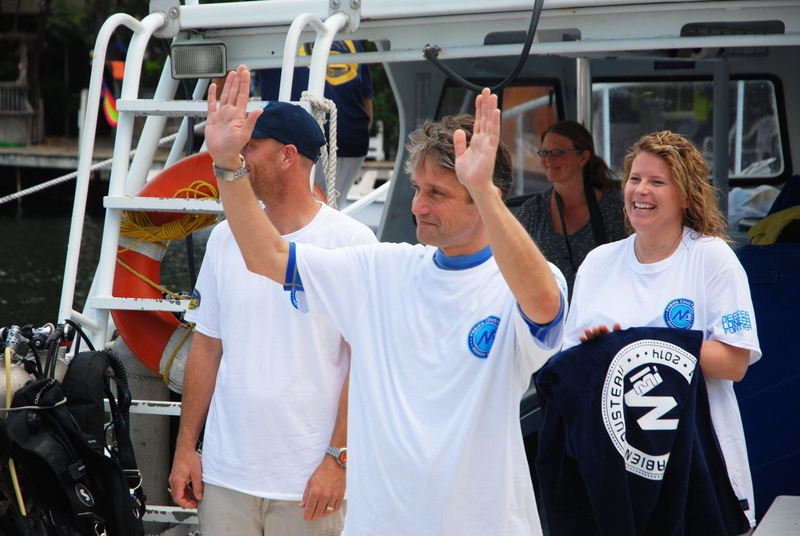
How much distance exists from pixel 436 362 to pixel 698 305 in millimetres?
899

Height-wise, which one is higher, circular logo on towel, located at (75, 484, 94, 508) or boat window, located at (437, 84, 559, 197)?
boat window, located at (437, 84, 559, 197)

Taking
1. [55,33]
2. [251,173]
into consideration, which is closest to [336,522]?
[251,173]

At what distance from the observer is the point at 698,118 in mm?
6879

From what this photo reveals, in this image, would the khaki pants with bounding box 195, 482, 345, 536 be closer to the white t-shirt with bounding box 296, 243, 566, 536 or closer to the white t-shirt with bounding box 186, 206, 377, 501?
the white t-shirt with bounding box 186, 206, 377, 501

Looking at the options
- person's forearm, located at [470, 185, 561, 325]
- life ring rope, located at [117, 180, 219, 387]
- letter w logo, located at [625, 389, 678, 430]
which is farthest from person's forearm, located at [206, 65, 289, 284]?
life ring rope, located at [117, 180, 219, 387]

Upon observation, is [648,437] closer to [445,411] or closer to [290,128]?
[445,411]

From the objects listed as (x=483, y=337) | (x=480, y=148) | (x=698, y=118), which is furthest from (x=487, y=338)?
(x=698, y=118)

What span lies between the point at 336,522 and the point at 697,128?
527 centimetres

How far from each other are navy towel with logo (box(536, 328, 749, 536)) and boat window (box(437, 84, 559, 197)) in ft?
11.3

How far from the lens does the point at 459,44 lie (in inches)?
136

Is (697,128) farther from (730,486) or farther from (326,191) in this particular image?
(730,486)

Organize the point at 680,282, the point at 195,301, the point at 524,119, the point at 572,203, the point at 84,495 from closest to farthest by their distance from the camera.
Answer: the point at 680,282
the point at 84,495
the point at 195,301
the point at 572,203
the point at 524,119

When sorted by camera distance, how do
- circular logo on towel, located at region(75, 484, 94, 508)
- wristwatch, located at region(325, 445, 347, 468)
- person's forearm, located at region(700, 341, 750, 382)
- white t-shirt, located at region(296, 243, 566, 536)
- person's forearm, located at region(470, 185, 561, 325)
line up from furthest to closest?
1. circular logo on towel, located at region(75, 484, 94, 508)
2. wristwatch, located at region(325, 445, 347, 468)
3. person's forearm, located at region(700, 341, 750, 382)
4. white t-shirt, located at region(296, 243, 566, 536)
5. person's forearm, located at region(470, 185, 561, 325)

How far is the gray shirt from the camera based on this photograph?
4004mm
